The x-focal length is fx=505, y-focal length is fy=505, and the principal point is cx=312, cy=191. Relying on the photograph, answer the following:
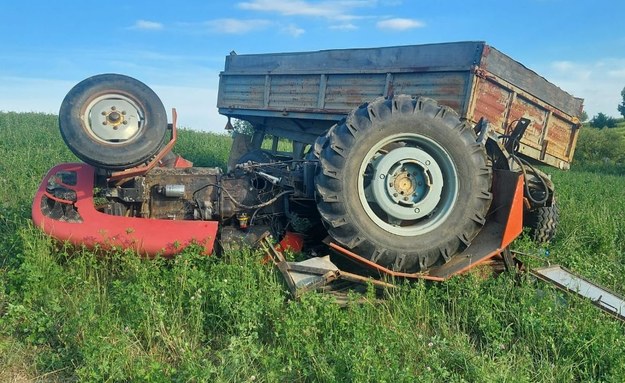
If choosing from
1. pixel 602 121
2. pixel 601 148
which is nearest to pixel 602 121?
pixel 602 121

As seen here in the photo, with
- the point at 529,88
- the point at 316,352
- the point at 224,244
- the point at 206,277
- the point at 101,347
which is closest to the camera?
the point at 101,347

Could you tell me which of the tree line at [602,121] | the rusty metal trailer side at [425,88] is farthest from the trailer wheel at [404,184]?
the tree line at [602,121]

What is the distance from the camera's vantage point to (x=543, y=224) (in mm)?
5852

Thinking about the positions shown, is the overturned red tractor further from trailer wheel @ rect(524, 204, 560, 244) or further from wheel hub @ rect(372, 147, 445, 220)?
trailer wheel @ rect(524, 204, 560, 244)

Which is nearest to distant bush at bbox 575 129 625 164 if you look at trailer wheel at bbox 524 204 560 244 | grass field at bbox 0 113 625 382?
trailer wheel at bbox 524 204 560 244

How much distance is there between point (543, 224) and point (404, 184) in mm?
2713

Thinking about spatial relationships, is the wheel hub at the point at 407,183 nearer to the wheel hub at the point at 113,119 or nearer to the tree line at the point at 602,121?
the wheel hub at the point at 113,119

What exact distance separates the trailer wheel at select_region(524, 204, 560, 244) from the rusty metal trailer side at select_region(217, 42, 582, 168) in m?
1.37

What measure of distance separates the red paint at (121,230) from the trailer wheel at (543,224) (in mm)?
3846

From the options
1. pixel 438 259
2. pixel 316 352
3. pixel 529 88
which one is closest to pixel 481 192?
pixel 438 259

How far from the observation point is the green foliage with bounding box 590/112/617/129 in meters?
36.3

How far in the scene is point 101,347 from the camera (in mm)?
2857

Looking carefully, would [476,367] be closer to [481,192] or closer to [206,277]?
[481,192]

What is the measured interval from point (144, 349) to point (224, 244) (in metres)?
1.22
